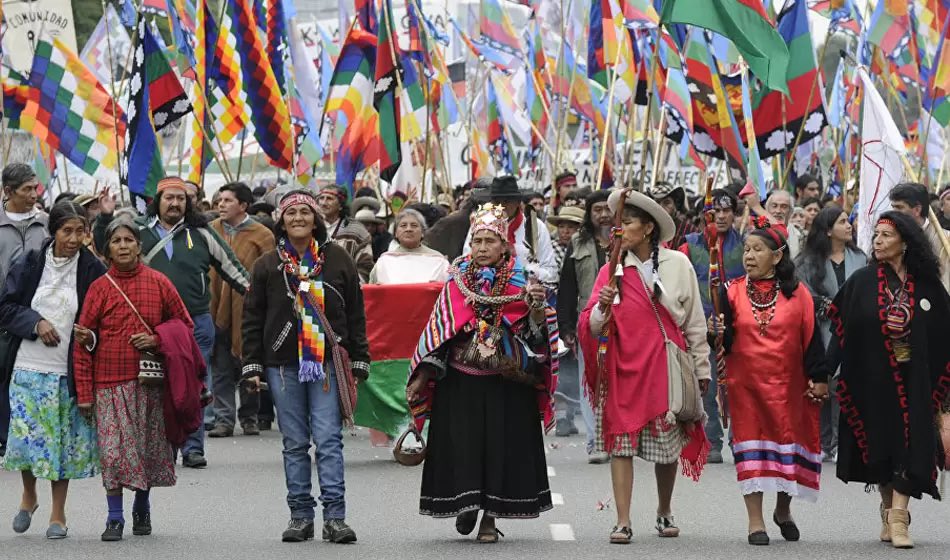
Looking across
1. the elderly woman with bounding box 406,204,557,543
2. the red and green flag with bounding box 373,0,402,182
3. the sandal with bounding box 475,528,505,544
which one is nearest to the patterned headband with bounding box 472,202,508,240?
the elderly woman with bounding box 406,204,557,543

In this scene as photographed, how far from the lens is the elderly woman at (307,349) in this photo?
9.95 m

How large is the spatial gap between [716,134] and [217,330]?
5.20 m

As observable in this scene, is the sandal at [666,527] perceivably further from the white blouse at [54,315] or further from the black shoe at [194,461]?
the black shoe at [194,461]

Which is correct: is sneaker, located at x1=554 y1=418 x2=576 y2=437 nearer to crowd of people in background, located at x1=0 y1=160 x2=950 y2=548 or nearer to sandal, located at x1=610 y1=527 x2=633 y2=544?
crowd of people in background, located at x1=0 y1=160 x2=950 y2=548

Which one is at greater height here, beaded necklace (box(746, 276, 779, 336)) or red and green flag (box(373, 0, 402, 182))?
red and green flag (box(373, 0, 402, 182))

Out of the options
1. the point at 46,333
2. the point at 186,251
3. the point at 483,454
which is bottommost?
the point at 483,454

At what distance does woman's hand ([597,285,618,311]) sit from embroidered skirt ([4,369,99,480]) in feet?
9.12

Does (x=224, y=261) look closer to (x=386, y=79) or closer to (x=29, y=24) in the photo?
(x=386, y=79)

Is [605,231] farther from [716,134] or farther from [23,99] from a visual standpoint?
[23,99]

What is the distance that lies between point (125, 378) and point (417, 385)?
5.05 ft

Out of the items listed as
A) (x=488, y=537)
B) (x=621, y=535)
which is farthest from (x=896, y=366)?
(x=488, y=537)

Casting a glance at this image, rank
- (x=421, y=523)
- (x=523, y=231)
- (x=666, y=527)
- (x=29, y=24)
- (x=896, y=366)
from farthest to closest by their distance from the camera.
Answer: (x=29, y=24) → (x=523, y=231) → (x=421, y=523) → (x=666, y=527) → (x=896, y=366)

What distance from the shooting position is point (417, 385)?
1002 centimetres

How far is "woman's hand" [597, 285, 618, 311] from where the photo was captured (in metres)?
9.85
